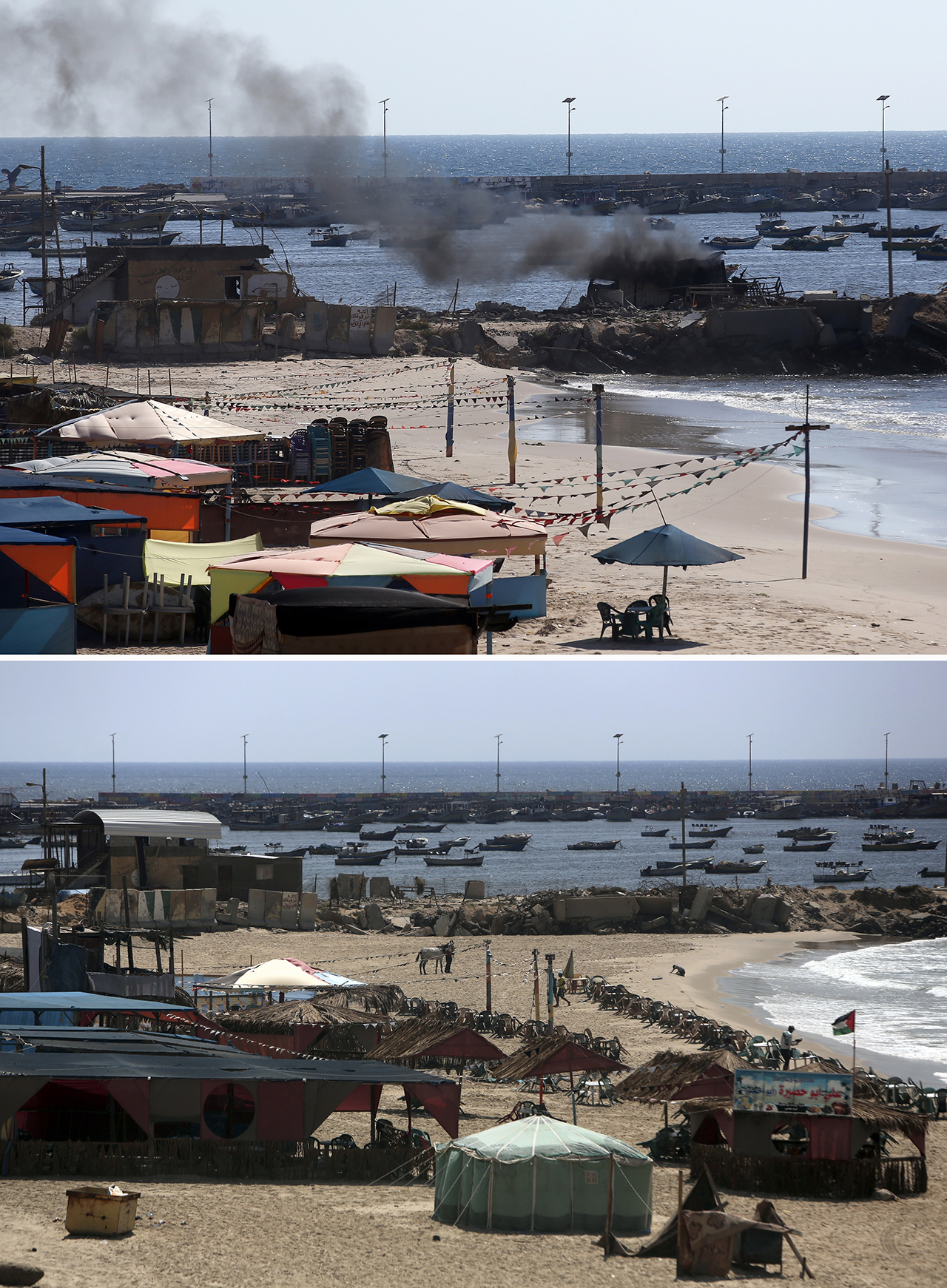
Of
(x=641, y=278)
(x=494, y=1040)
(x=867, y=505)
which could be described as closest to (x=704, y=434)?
(x=867, y=505)

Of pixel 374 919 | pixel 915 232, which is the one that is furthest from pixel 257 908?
pixel 915 232

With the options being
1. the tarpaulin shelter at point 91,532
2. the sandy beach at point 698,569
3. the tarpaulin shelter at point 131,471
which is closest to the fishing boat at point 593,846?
the sandy beach at point 698,569

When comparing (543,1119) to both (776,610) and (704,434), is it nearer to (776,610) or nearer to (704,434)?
(776,610)

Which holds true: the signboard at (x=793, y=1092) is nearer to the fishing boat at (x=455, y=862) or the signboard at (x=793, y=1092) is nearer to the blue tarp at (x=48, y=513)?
the blue tarp at (x=48, y=513)

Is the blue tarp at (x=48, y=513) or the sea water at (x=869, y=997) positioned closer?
the blue tarp at (x=48, y=513)

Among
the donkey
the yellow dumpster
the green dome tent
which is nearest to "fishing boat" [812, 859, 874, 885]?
the donkey

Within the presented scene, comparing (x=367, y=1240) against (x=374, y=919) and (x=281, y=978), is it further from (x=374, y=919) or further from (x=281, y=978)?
(x=374, y=919)

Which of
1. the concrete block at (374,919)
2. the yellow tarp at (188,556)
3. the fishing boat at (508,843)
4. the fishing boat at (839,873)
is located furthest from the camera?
the fishing boat at (508,843)

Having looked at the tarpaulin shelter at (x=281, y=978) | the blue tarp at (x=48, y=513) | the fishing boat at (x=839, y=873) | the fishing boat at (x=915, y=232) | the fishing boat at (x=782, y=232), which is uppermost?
the fishing boat at (x=782, y=232)
